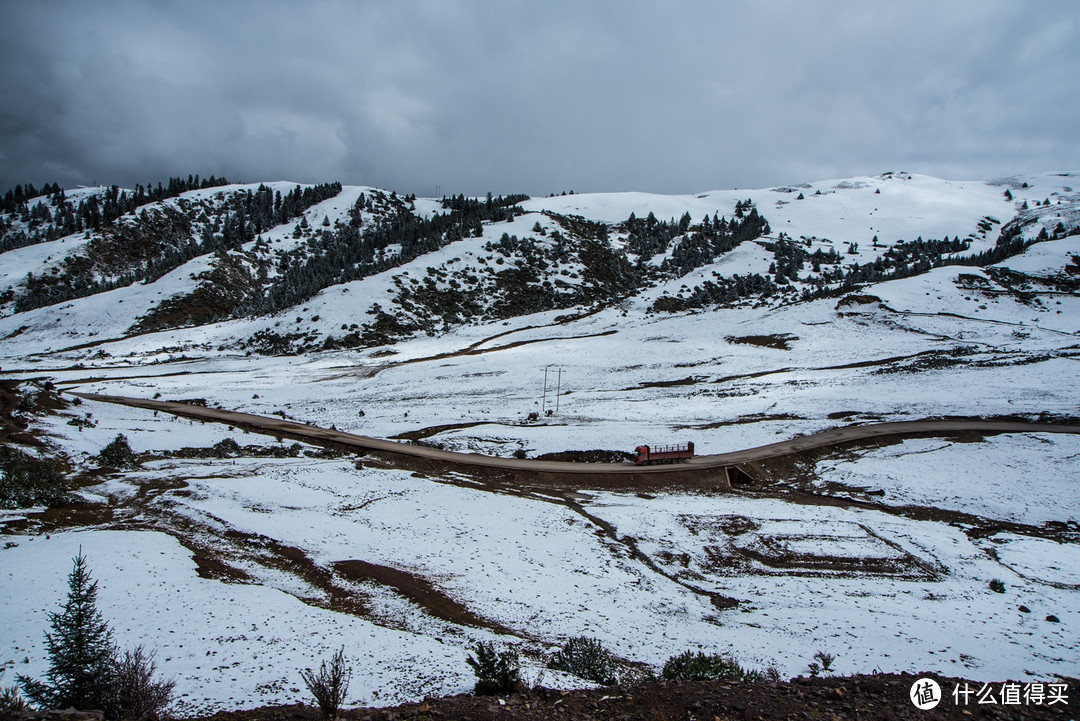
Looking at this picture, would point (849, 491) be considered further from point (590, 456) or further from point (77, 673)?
point (77, 673)

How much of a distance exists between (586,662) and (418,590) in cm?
696

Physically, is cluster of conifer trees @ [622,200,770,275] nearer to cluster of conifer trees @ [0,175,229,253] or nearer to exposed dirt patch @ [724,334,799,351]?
exposed dirt patch @ [724,334,799,351]

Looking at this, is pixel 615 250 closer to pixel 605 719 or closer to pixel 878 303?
pixel 878 303

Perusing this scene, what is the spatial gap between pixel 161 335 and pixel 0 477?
242 ft

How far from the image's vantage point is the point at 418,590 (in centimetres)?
1639

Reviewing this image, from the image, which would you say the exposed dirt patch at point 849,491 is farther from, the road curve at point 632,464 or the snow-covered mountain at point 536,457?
the road curve at point 632,464

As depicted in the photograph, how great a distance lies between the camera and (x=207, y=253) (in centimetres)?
12156

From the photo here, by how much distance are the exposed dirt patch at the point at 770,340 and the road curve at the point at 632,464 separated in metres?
26.7

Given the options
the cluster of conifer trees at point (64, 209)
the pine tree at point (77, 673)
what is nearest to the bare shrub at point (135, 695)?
the pine tree at point (77, 673)

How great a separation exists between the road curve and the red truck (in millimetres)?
547

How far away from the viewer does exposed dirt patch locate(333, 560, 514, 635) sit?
48.4 ft

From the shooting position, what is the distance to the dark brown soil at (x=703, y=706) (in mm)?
8688

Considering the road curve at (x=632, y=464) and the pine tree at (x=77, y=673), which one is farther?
the road curve at (x=632, y=464)

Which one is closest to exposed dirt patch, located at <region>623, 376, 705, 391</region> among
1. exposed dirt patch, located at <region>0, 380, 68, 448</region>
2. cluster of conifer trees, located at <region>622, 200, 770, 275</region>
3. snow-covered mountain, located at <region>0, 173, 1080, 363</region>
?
snow-covered mountain, located at <region>0, 173, 1080, 363</region>
